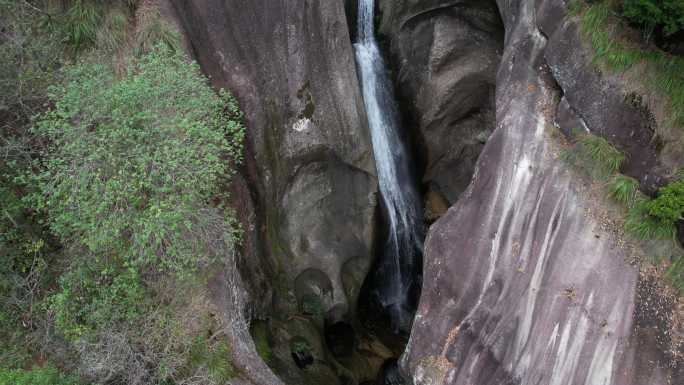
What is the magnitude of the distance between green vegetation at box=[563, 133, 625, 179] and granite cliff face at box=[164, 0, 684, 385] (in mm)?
229

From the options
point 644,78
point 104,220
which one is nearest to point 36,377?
point 104,220

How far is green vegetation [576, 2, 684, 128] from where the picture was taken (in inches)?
313

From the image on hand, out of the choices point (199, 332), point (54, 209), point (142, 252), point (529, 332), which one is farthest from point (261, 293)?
point (529, 332)

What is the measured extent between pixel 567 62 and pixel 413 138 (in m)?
6.48

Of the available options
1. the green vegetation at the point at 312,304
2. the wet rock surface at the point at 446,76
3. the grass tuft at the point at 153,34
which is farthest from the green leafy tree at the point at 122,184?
the wet rock surface at the point at 446,76

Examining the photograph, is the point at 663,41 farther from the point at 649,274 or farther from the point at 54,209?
the point at 54,209

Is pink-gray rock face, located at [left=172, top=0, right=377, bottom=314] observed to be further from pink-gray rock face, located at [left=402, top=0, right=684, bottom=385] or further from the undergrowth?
the undergrowth

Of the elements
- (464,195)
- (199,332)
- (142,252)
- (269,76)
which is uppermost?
(269,76)

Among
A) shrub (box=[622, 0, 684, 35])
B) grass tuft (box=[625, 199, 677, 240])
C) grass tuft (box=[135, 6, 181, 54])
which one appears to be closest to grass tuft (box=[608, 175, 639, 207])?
grass tuft (box=[625, 199, 677, 240])

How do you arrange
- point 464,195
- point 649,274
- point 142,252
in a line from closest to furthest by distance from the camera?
point 142,252
point 649,274
point 464,195

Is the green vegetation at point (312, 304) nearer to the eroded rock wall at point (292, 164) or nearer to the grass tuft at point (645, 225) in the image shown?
the eroded rock wall at point (292, 164)

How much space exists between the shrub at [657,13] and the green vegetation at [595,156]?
212 centimetres

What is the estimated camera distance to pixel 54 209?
707cm

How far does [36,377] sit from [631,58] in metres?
11.5
